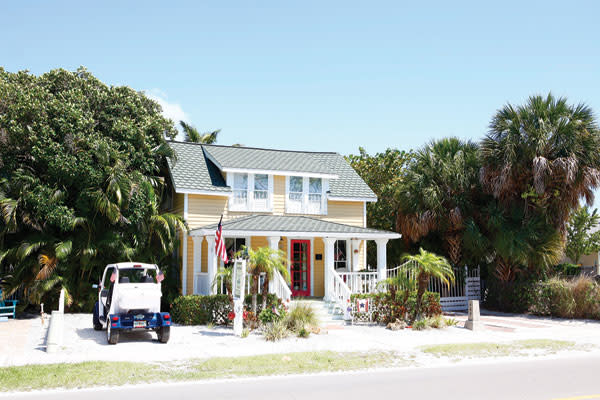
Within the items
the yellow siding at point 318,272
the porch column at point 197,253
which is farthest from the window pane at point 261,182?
the porch column at point 197,253

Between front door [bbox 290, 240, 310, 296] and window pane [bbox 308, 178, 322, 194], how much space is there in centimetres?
225

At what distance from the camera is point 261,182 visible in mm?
21844

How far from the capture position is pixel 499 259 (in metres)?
22.2

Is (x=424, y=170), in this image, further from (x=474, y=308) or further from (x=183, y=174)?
(x=183, y=174)

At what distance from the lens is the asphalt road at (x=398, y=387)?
7.81 metres

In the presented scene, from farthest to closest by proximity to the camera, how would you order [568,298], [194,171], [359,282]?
[194,171]
[568,298]
[359,282]

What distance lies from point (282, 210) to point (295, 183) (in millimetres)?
1340

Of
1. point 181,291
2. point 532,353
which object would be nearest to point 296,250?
point 181,291

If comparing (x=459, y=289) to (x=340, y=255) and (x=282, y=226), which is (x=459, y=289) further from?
(x=282, y=226)

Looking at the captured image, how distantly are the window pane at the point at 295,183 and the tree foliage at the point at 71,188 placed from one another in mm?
5192

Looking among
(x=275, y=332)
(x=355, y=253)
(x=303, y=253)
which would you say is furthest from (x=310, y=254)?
(x=275, y=332)

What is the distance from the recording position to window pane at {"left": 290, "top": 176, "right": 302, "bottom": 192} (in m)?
22.2

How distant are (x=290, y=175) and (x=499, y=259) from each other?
31.5ft

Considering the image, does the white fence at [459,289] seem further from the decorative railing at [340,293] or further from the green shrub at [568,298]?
the decorative railing at [340,293]
